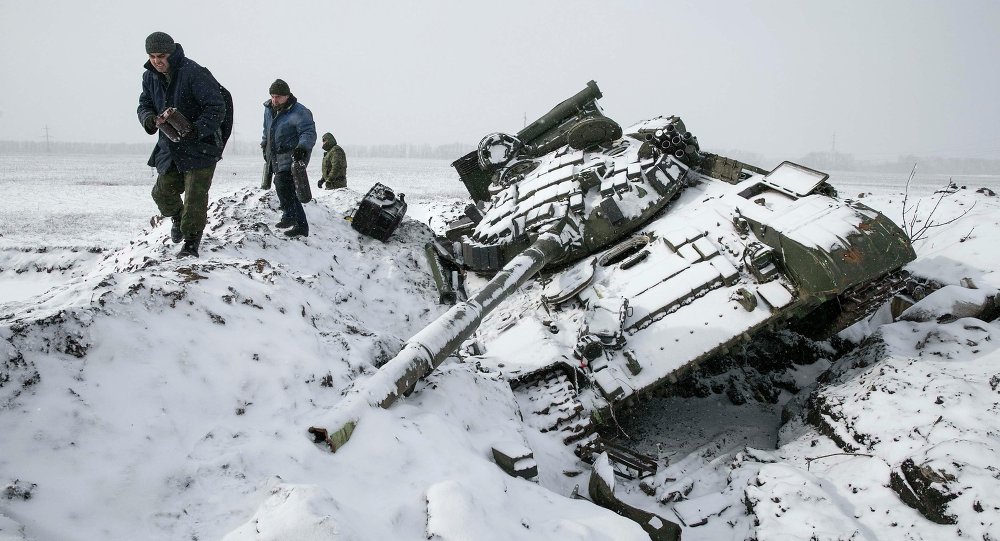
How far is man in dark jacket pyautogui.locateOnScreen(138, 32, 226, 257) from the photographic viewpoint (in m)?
4.56

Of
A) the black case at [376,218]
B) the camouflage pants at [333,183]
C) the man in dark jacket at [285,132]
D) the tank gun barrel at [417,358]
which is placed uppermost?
the man in dark jacket at [285,132]

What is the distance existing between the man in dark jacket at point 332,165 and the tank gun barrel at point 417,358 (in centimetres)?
714

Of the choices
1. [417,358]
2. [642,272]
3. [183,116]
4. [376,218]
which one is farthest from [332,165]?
[417,358]

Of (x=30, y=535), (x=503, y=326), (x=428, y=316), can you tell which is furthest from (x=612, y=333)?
(x=30, y=535)

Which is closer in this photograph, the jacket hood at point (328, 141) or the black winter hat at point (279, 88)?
the black winter hat at point (279, 88)

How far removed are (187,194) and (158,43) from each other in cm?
129

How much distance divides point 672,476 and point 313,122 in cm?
561

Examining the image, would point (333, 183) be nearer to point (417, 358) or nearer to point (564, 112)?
Result: point (564, 112)

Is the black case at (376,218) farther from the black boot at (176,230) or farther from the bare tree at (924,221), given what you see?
the bare tree at (924,221)

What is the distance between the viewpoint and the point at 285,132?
6609 millimetres

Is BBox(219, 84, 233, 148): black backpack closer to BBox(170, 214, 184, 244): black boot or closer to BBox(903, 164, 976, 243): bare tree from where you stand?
BBox(170, 214, 184, 244): black boot

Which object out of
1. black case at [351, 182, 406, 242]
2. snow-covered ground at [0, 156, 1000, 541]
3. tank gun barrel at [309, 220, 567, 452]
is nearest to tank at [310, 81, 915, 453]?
tank gun barrel at [309, 220, 567, 452]

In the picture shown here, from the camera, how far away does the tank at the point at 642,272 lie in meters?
5.12

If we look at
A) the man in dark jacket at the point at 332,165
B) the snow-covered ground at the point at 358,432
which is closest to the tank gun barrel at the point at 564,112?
the man in dark jacket at the point at 332,165
